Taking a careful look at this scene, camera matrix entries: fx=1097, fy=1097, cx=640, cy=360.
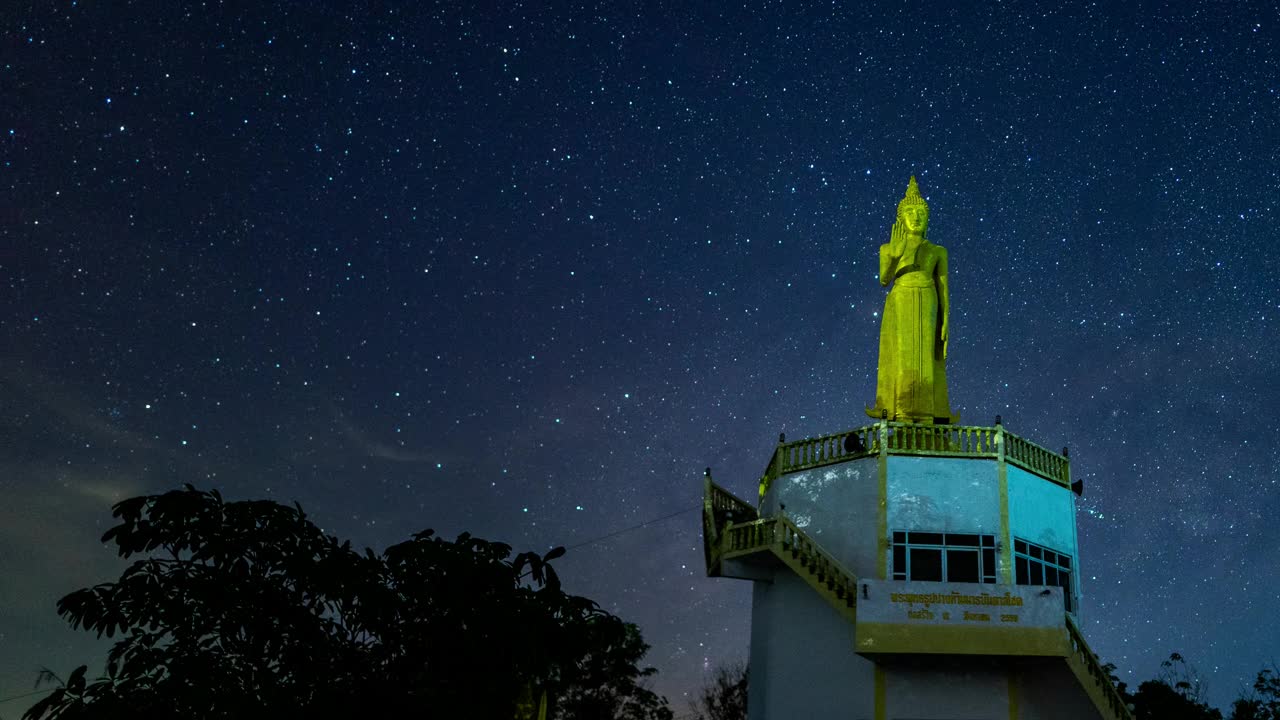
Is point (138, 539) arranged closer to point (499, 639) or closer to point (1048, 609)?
point (499, 639)

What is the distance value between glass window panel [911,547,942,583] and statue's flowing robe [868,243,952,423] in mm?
4918

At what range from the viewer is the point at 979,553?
1011 inches

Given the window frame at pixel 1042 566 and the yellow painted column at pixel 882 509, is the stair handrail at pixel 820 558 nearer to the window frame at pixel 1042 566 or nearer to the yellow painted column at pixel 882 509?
the yellow painted column at pixel 882 509

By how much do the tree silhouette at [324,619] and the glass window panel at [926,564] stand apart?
17.1 m

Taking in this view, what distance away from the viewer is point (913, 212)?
32812 mm

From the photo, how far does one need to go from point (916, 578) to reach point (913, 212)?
1201 centimetres

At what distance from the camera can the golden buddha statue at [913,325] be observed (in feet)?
99.1

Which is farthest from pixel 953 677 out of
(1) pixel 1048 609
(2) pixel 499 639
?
(2) pixel 499 639

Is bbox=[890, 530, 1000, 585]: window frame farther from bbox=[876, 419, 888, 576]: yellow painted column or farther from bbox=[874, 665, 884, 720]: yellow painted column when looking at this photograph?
bbox=[874, 665, 884, 720]: yellow painted column

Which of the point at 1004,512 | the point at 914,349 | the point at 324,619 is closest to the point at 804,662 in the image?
the point at 1004,512

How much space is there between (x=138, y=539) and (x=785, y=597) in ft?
66.5

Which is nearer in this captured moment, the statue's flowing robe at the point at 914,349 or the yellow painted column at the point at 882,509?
the yellow painted column at the point at 882,509

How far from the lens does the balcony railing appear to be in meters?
26.6

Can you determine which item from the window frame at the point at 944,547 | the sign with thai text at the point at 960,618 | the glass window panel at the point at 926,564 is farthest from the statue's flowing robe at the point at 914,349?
the sign with thai text at the point at 960,618
